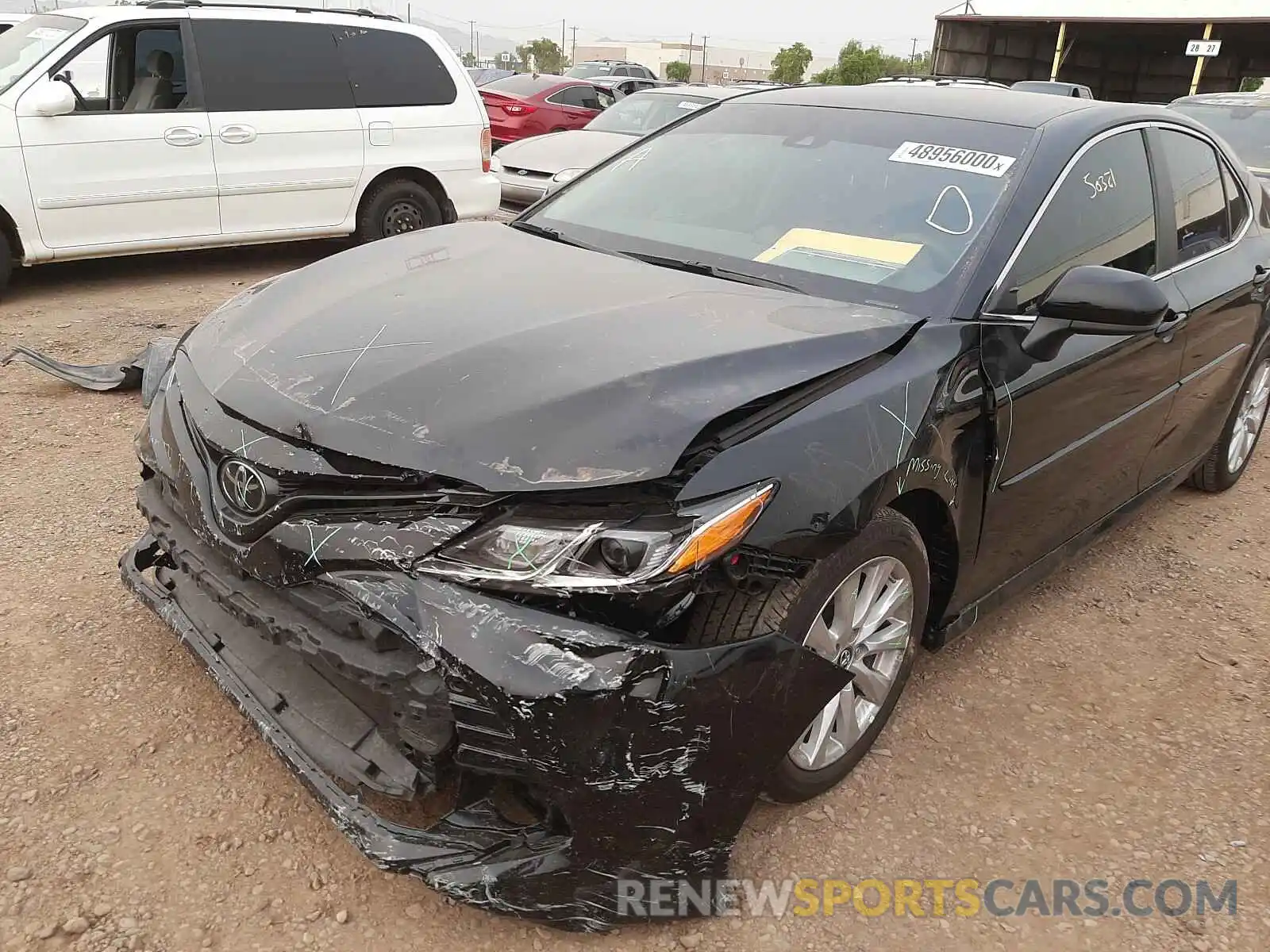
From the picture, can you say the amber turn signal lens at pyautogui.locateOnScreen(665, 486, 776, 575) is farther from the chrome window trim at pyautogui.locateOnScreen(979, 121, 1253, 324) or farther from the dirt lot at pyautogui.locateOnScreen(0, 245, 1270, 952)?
the chrome window trim at pyautogui.locateOnScreen(979, 121, 1253, 324)

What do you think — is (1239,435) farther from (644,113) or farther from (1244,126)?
(644,113)

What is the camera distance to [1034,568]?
10.0ft

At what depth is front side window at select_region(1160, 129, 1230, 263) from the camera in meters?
3.38

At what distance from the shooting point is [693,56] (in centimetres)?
15400

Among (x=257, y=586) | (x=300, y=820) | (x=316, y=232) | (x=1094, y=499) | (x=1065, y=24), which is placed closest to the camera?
(x=257, y=586)

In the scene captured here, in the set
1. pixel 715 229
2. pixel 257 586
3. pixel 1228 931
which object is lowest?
pixel 1228 931

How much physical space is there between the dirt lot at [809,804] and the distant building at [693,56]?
114 m


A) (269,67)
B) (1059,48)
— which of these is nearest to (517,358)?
(269,67)

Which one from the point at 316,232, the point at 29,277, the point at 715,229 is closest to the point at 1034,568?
the point at 715,229

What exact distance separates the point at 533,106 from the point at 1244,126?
8.81m

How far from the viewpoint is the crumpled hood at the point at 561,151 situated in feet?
31.2

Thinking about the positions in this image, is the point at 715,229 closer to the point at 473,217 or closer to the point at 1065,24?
the point at 473,217

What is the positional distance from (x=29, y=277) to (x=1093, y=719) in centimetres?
718

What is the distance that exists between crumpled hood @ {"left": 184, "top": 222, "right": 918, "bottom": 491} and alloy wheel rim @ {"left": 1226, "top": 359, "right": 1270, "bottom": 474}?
2.79 meters
